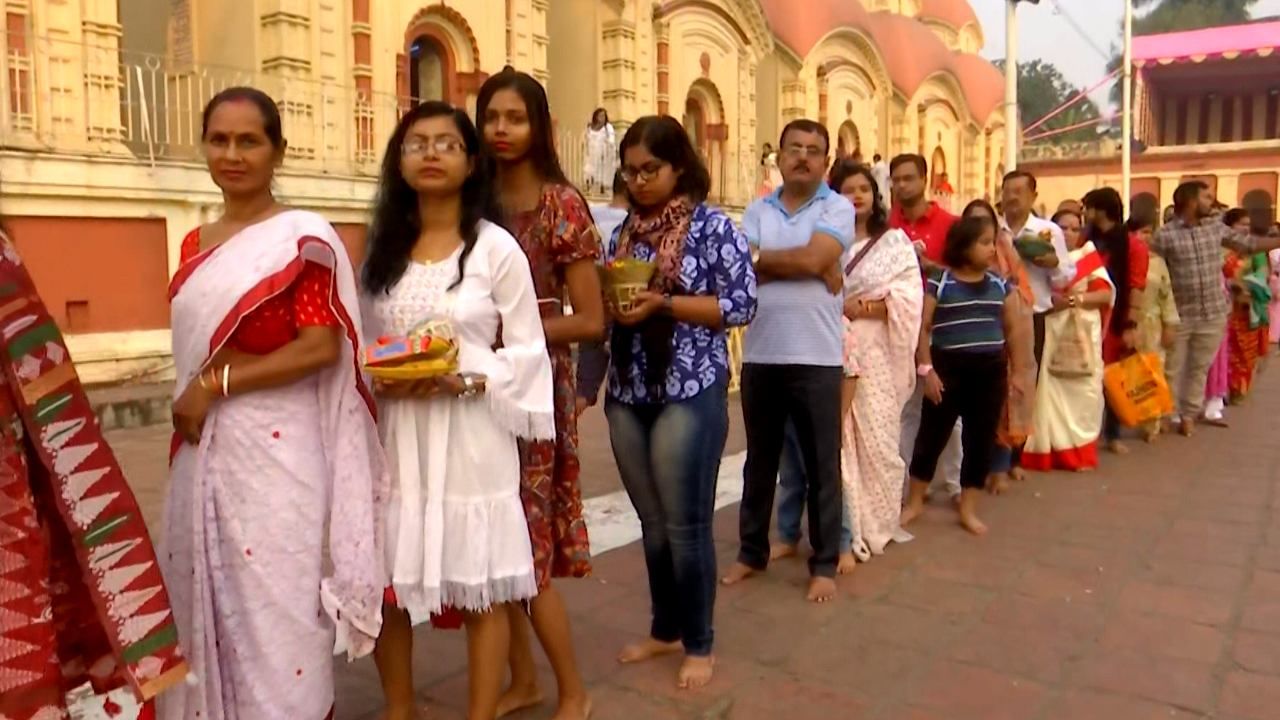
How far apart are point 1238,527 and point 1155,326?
2.78 meters

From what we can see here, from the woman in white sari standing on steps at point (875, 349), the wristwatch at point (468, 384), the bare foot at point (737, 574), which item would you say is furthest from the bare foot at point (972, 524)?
the wristwatch at point (468, 384)

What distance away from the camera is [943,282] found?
5.18 metres

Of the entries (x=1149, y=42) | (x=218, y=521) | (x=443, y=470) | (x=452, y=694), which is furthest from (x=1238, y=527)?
(x=1149, y=42)

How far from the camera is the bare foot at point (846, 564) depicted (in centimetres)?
436

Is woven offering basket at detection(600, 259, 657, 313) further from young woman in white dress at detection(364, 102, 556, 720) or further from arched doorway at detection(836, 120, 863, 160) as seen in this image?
arched doorway at detection(836, 120, 863, 160)

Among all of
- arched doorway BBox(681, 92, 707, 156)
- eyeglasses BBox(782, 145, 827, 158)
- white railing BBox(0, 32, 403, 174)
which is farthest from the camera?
arched doorway BBox(681, 92, 707, 156)

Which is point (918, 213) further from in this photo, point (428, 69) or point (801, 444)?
point (428, 69)

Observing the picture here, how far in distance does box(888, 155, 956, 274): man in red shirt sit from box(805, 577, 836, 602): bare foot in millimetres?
1841

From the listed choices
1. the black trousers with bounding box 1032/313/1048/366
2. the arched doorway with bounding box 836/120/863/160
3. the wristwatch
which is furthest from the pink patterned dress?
the arched doorway with bounding box 836/120/863/160

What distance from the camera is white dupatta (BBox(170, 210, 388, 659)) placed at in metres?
2.22

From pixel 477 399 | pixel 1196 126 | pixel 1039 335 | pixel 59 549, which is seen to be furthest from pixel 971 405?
pixel 1196 126

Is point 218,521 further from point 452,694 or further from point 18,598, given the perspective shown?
point 452,694

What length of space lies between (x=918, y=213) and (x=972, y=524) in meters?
1.53

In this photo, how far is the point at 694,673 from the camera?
320 centimetres
